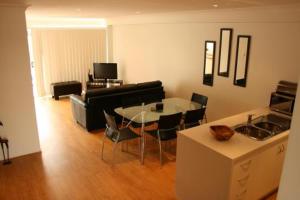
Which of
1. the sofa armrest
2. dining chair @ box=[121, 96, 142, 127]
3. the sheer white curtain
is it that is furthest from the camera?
the sheer white curtain

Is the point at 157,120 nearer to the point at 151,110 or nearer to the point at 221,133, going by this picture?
the point at 151,110

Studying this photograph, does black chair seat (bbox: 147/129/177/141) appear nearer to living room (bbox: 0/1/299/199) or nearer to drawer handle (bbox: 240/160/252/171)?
living room (bbox: 0/1/299/199)

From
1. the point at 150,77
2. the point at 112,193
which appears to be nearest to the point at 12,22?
the point at 112,193

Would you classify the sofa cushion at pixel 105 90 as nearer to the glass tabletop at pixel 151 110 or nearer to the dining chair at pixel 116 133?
the glass tabletop at pixel 151 110

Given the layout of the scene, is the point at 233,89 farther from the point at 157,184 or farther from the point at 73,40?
the point at 73,40

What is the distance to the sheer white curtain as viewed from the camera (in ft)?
25.7

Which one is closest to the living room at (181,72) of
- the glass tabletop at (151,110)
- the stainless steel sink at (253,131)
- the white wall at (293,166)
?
the glass tabletop at (151,110)

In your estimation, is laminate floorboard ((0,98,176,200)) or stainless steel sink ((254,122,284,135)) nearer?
stainless steel sink ((254,122,284,135))

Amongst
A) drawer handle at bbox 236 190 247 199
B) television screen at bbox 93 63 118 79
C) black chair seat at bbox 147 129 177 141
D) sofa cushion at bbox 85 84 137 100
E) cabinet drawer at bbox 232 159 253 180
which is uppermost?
television screen at bbox 93 63 118 79

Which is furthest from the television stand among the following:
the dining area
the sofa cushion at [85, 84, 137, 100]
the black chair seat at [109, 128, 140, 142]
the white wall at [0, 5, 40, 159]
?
the black chair seat at [109, 128, 140, 142]

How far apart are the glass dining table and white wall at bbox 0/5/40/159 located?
1.52 metres

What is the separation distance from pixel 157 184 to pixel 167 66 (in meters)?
3.40

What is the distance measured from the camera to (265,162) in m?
2.96

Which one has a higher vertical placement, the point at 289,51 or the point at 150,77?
the point at 289,51
